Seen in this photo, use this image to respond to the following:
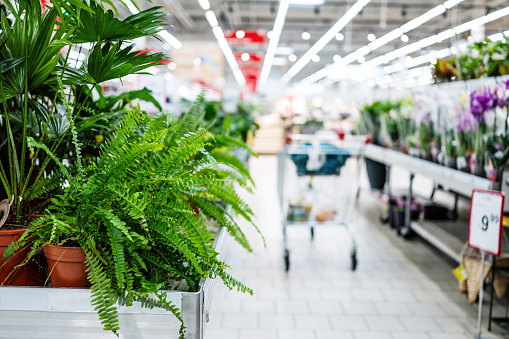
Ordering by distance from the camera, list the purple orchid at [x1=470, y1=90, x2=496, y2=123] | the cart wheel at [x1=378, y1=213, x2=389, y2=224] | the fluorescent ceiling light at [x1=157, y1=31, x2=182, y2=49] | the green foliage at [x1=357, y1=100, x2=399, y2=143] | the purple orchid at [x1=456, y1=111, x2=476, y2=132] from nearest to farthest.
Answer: the purple orchid at [x1=470, y1=90, x2=496, y2=123]
the purple orchid at [x1=456, y1=111, x2=476, y2=132]
the cart wheel at [x1=378, y1=213, x2=389, y2=224]
the green foliage at [x1=357, y1=100, x2=399, y2=143]
the fluorescent ceiling light at [x1=157, y1=31, x2=182, y2=49]

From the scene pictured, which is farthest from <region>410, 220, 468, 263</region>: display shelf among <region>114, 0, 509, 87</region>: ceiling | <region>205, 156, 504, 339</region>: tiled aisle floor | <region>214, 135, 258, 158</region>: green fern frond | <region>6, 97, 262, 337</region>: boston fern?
<region>114, 0, 509, 87</region>: ceiling

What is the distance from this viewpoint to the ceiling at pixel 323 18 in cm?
1309

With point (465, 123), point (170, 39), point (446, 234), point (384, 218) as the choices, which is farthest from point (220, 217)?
point (170, 39)

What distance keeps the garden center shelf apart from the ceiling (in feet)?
37.2

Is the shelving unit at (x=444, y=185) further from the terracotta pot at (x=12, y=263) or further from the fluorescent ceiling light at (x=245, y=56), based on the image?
the fluorescent ceiling light at (x=245, y=56)

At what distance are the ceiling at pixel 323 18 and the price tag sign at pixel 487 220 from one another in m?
9.45

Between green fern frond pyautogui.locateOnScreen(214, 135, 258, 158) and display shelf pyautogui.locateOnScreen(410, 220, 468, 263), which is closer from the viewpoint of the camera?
green fern frond pyautogui.locateOnScreen(214, 135, 258, 158)

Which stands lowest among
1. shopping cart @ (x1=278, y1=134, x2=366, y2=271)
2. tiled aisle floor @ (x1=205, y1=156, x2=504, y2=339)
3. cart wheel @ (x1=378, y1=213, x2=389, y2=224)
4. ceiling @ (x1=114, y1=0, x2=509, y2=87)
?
tiled aisle floor @ (x1=205, y1=156, x2=504, y2=339)

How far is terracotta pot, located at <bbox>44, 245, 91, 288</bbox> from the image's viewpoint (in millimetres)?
1265

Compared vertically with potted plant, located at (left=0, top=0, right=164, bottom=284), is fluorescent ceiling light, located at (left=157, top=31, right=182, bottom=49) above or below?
above

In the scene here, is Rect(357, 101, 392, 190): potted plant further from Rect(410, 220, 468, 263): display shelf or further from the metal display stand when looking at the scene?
Rect(410, 220, 468, 263): display shelf

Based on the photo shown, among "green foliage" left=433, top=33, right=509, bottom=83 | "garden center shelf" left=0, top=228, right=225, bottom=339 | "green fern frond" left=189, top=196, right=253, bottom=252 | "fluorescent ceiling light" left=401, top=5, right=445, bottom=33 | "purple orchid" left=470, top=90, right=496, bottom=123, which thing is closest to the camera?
"garden center shelf" left=0, top=228, right=225, bottom=339

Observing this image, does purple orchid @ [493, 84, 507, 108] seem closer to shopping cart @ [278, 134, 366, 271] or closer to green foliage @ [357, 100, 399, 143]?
shopping cart @ [278, 134, 366, 271]

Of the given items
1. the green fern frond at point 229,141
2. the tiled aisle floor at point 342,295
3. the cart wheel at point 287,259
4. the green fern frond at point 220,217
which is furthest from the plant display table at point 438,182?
the green fern frond at point 220,217
